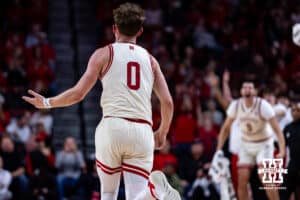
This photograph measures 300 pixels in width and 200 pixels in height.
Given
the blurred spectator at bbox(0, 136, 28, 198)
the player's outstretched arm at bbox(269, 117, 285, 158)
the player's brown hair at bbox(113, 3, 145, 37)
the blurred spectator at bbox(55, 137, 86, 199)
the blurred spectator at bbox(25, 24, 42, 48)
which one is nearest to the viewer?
the player's brown hair at bbox(113, 3, 145, 37)

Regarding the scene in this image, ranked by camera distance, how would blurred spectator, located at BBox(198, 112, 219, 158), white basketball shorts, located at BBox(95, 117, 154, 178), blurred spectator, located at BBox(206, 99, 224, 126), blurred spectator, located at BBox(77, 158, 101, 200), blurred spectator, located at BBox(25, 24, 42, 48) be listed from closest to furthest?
white basketball shorts, located at BBox(95, 117, 154, 178) → blurred spectator, located at BBox(77, 158, 101, 200) → blurred spectator, located at BBox(198, 112, 219, 158) → blurred spectator, located at BBox(206, 99, 224, 126) → blurred spectator, located at BBox(25, 24, 42, 48)

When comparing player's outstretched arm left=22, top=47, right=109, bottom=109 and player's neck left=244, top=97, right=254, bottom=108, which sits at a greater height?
player's outstretched arm left=22, top=47, right=109, bottom=109

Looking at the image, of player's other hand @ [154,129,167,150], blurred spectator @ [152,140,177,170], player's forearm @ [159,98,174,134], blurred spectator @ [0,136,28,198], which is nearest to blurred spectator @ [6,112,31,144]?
blurred spectator @ [0,136,28,198]

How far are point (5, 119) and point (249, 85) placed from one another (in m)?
5.11

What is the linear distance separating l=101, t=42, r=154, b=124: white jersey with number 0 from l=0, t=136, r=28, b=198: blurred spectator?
20.5 feet

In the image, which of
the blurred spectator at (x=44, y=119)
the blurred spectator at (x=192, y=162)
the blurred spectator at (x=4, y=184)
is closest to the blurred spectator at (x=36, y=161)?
the blurred spectator at (x=4, y=184)

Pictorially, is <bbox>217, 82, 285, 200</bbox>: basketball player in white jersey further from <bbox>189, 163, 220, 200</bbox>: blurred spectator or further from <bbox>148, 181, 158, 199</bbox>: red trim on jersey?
<bbox>148, 181, 158, 199</bbox>: red trim on jersey

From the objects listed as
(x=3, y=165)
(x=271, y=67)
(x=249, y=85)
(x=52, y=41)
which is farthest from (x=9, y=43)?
(x=249, y=85)

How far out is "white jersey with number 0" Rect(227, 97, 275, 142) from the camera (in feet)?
35.8

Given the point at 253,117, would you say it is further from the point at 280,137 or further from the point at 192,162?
the point at 192,162

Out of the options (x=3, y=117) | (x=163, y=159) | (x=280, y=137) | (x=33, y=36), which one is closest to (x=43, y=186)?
(x=163, y=159)

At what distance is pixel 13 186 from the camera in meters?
12.7

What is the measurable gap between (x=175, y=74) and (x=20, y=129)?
3.82 m

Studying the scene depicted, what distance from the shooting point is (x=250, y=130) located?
439 inches
